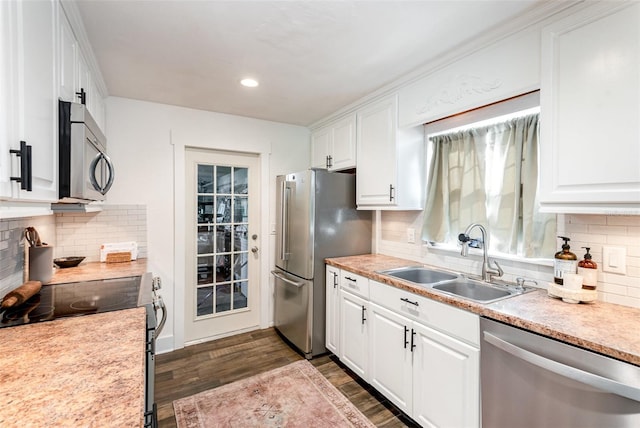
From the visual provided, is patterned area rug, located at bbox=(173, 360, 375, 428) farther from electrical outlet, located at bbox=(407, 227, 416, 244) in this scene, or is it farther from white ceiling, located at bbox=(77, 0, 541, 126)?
white ceiling, located at bbox=(77, 0, 541, 126)

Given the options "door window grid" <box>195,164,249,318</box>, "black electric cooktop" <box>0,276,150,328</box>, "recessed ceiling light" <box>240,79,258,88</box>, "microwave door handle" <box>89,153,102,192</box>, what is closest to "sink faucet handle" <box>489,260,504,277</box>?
"black electric cooktop" <box>0,276,150,328</box>

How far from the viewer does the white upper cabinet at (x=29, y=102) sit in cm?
85

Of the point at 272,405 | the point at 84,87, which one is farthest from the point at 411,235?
the point at 84,87

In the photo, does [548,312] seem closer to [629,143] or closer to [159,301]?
[629,143]

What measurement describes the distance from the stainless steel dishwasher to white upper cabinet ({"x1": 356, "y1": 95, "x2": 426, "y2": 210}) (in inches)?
48.6

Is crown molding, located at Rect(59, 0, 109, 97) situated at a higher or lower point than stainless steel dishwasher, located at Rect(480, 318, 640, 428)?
higher

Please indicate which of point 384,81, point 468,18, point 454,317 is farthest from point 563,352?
point 384,81

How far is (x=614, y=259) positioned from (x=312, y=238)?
1.98 meters

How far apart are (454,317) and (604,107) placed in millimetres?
1187

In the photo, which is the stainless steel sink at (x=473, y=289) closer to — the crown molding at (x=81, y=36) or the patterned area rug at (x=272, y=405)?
the patterned area rug at (x=272, y=405)

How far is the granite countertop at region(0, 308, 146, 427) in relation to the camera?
70 centimetres

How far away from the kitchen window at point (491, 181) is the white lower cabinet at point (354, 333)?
2.63ft

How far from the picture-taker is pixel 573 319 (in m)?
1.28

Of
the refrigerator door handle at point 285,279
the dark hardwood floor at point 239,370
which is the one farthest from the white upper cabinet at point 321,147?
the dark hardwood floor at point 239,370
